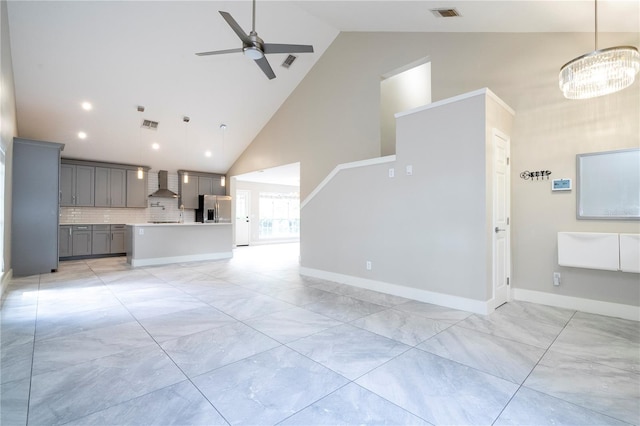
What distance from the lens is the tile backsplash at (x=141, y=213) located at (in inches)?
317

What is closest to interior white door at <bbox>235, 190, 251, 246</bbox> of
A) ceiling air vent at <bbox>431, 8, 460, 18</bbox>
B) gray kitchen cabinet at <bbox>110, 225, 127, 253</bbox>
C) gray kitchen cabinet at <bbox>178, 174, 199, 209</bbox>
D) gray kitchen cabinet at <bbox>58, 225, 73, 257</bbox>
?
gray kitchen cabinet at <bbox>178, 174, 199, 209</bbox>

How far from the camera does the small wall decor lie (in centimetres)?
371

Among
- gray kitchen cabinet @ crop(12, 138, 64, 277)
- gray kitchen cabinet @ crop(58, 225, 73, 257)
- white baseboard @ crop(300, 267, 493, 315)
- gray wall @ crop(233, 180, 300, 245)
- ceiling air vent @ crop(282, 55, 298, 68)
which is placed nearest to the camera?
white baseboard @ crop(300, 267, 493, 315)

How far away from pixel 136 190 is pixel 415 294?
838cm

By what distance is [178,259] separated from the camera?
23.4 ft

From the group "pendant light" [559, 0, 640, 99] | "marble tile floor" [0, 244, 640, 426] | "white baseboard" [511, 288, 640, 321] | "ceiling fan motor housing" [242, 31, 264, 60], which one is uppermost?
"ceiling fan motor housing" [242, 31, 264, 60]

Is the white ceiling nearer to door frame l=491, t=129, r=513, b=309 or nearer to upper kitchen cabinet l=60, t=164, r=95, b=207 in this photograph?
upper kitchen cabinet l=60, t=164, r=95, b=207

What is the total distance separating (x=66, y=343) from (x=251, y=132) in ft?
22.4

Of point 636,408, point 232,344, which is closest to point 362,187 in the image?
point 232,344

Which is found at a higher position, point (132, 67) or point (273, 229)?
point (132, 67)

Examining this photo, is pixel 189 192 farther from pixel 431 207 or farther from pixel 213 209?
pixel 431 207

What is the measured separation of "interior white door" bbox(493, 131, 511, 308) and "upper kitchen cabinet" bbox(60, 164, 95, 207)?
9420mm

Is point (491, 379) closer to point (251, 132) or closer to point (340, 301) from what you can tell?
point (340, 301)

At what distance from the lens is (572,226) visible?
3547mm
